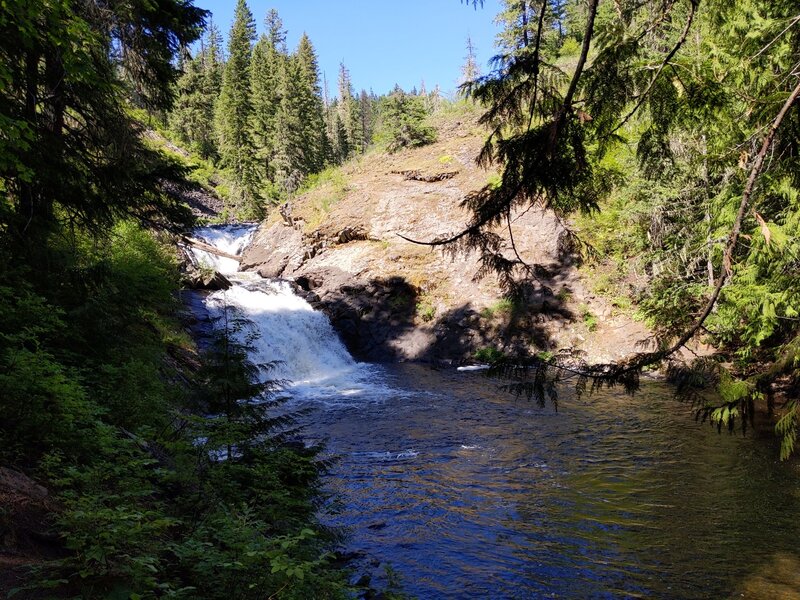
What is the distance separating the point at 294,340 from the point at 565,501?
1312 centimetres

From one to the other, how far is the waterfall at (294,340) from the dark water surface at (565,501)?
12.7 ft

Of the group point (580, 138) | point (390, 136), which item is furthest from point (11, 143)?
point (390, 136)

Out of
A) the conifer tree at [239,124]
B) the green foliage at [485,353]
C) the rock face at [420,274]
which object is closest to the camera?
the green foliage at [485,353]

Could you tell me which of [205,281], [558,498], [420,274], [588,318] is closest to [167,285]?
[558,498]

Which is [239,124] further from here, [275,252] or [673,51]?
[673,51]

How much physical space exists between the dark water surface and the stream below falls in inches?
1.0

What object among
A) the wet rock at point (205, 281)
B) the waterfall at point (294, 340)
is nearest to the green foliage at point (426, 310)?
the waterfall at point (294, 340)

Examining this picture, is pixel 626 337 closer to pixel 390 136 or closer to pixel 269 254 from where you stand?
pixel 269 254

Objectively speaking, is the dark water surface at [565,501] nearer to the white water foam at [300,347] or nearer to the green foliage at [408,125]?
the white water foam at [300,347]

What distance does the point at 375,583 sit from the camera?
6277 mm

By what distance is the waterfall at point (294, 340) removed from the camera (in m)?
17.5

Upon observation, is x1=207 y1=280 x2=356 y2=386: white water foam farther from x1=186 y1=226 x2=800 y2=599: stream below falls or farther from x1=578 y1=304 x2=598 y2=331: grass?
x1=578 y1=304 x2=598 y2=331: grass

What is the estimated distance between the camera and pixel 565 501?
844 centimetres

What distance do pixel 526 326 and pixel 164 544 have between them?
1748 centimetres
